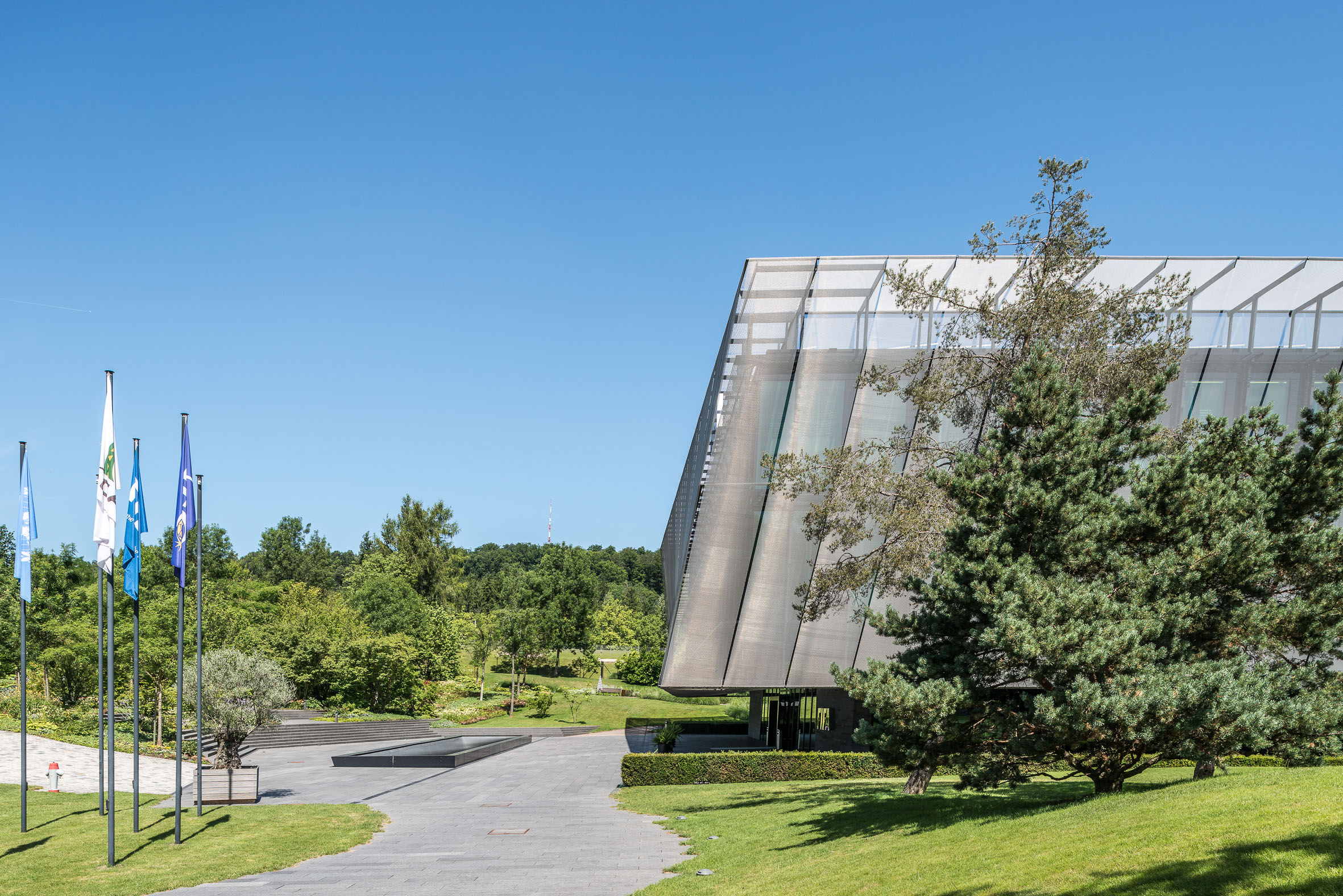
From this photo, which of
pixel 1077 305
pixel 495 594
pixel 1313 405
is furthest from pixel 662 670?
pixel 495 594

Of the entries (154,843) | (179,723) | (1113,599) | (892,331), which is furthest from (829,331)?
(154,843)

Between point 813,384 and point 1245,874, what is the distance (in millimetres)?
17247

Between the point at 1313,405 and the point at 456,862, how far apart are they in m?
25.5

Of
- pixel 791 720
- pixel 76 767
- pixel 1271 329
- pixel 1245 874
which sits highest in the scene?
pixel 1271 329

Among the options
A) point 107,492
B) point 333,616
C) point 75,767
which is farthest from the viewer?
point 333,616

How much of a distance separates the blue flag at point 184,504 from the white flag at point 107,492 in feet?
3.64

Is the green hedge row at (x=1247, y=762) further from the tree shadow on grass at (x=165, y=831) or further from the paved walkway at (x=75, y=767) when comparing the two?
the paved walkway at (x=75, y=767)

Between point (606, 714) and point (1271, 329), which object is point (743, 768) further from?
point (606, 714)

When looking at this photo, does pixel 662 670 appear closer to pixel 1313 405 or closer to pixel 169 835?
pixel 169 835

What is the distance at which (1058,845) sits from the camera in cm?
1001

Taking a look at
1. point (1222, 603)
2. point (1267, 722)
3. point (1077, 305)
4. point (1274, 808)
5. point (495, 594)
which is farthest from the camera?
point (495, 594)

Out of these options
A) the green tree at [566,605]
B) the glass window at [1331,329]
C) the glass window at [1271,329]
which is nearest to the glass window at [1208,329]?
the glass window at [1271,329]

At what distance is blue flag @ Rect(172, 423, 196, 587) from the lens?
1655cm

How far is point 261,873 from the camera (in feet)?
46.0
